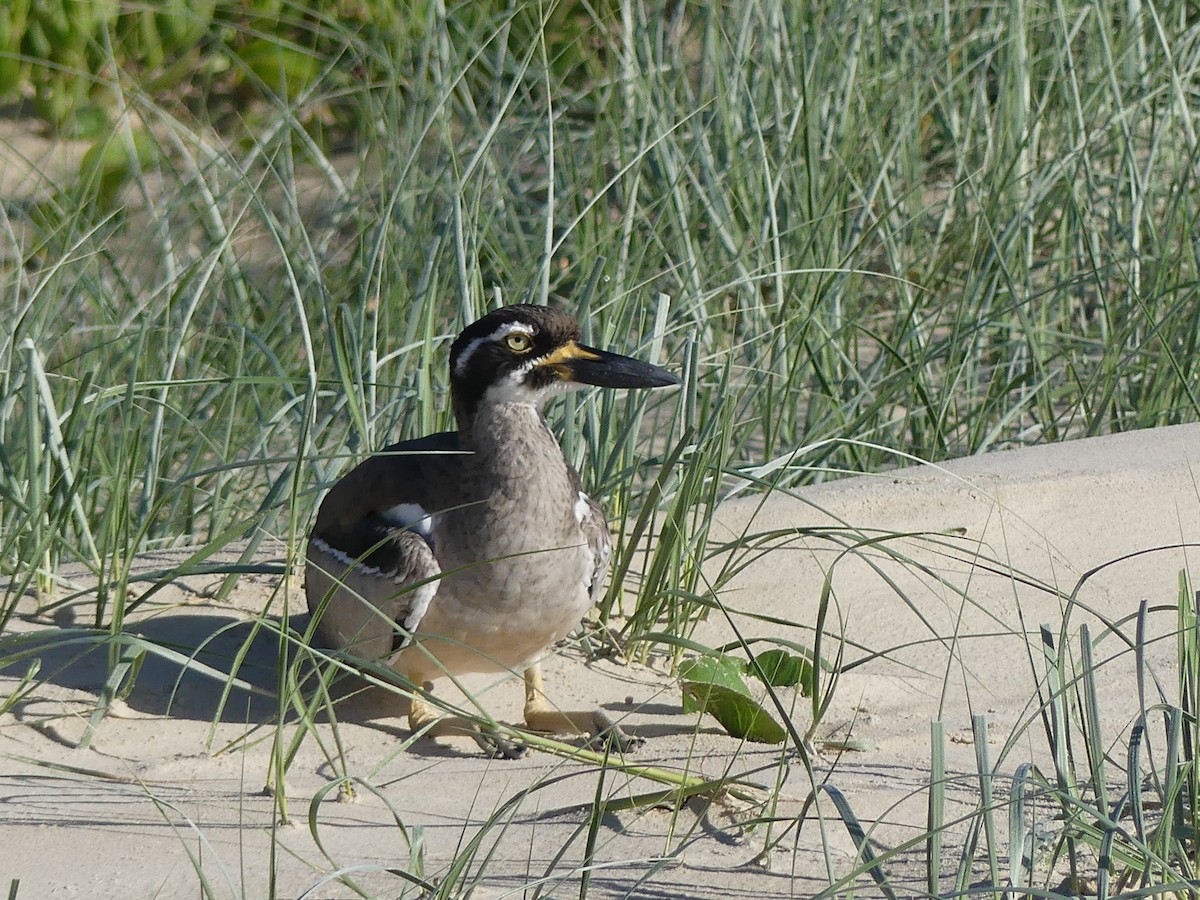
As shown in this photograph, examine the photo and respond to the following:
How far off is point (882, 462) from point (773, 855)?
2.51 meters

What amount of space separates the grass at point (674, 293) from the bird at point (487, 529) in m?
0.18

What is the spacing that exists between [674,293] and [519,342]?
232cm

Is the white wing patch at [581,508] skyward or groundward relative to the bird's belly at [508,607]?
skyward

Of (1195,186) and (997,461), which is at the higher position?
(1195,186)

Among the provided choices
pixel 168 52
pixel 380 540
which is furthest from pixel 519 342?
pixel 168 52

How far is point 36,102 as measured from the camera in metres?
9.69

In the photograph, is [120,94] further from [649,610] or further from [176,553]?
[649,610]

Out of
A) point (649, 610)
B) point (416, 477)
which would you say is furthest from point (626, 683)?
point (416, 477)

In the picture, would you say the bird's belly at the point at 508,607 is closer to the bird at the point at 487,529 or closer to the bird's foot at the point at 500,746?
the bird at the point at 487,529

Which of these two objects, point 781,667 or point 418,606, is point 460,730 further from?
point 781,667

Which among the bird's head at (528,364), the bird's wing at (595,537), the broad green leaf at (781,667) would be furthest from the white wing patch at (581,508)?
the broad green leaf at (781,667)

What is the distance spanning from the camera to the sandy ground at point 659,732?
8.59 feet

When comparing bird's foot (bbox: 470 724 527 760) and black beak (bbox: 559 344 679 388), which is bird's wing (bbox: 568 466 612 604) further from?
bird's foot (bbox: 470 724 527 760)

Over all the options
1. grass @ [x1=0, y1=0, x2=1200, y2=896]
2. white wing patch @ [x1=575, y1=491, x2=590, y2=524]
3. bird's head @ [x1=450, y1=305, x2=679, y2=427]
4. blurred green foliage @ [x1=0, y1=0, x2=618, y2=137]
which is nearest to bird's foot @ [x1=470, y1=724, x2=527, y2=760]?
grass @ [x1=0, y1=0, x2=1200, y2=896]
